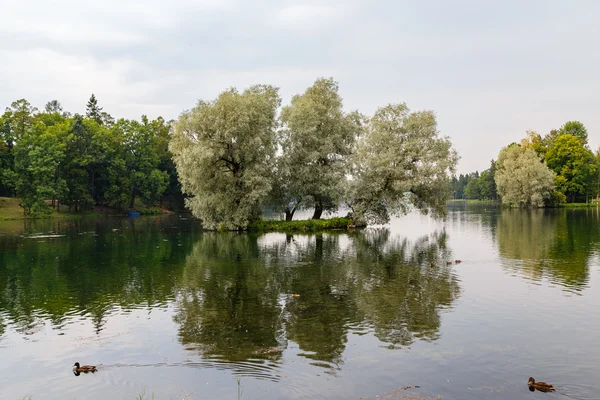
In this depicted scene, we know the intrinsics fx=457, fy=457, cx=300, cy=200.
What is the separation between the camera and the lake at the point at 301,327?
11.6m

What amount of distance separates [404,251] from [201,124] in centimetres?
2895

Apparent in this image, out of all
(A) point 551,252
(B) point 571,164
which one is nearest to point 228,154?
(A) point 551,252

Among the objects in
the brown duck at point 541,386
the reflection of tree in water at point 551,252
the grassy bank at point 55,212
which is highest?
the grassy bank at point 55,212

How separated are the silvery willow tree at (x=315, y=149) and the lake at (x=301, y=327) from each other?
1002 inches

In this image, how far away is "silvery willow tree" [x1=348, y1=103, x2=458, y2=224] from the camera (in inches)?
2213

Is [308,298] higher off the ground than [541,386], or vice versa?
[308,298]

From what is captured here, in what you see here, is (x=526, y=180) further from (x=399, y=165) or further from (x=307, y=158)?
(x=307, y=158)

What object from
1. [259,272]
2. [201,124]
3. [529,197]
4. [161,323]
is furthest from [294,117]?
[529,197]

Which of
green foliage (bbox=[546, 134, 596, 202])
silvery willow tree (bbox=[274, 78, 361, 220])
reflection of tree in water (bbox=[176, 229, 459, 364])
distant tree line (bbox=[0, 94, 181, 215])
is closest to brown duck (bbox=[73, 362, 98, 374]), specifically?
reflection of tree in water (bbox=[176, 229, 459, 364])

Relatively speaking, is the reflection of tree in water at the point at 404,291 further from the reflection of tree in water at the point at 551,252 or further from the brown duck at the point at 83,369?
the brown duck at the point at 83,369

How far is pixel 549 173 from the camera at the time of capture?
11181 cm

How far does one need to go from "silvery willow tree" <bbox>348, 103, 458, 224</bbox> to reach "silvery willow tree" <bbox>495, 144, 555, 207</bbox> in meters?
65.1

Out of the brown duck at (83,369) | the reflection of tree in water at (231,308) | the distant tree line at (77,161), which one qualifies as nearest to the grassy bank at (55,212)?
the distant tree line at (77,161)

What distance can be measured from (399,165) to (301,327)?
44.2 meters
